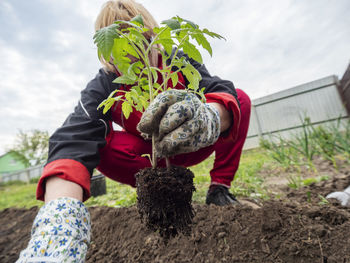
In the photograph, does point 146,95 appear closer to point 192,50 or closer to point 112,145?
point 192,50

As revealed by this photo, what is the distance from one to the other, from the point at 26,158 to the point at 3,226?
2244 centimetres

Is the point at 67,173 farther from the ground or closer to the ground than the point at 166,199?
farther from the ground

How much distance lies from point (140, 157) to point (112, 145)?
270mm

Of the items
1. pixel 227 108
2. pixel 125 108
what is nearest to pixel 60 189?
pixel 125 108

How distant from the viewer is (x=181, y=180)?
0.99 meters

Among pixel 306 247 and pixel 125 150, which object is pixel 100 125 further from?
pixel 306 247

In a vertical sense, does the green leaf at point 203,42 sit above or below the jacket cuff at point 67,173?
above

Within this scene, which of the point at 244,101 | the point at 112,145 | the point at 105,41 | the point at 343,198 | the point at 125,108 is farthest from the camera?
the point at 244,101

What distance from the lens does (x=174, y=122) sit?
90cm

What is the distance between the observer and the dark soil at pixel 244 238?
1068mm

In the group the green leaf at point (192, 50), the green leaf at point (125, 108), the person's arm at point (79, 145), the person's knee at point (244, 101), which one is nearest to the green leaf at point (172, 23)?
the green leaf at point (192, 50)

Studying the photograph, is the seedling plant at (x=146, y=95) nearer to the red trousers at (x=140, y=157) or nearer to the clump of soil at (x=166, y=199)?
the clump of soil at (x=166, y=199)

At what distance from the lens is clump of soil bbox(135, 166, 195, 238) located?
3.15ft

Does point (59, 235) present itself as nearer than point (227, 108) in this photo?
Yes
